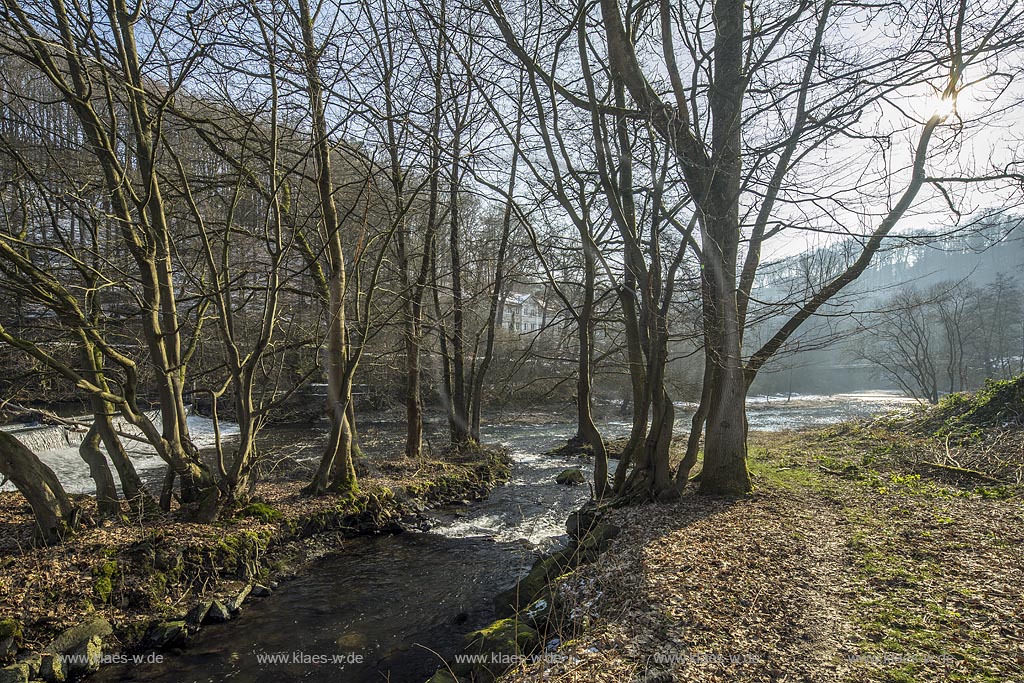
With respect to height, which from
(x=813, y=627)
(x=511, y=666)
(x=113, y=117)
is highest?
(x=113, y=117)

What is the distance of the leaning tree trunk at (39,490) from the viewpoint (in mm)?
5938

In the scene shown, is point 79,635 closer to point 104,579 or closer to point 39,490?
point 104,579

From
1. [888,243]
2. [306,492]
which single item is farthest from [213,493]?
[888,243]

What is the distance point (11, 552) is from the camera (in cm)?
580

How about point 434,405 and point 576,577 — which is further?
point 434,405

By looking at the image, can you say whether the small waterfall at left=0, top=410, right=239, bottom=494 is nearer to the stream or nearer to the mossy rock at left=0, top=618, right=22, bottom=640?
the stream

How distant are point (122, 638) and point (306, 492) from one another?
3.75 metres

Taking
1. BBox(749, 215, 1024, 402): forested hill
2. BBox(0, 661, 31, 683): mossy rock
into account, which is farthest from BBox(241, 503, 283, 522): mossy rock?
BBox(749, 215, 1024, 402): forested hill

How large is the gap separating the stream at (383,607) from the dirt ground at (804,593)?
5.11 feet

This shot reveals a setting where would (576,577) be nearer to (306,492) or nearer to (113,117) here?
(306,492)

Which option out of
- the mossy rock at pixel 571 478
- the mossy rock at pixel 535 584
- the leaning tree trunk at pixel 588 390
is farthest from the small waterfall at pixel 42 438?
the mossy rock at pixel 535 584

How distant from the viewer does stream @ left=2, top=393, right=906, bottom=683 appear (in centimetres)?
491

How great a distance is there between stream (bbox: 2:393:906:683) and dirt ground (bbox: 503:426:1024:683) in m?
1.56

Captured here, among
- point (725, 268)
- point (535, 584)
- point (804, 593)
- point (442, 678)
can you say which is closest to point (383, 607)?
point (535, 584)
